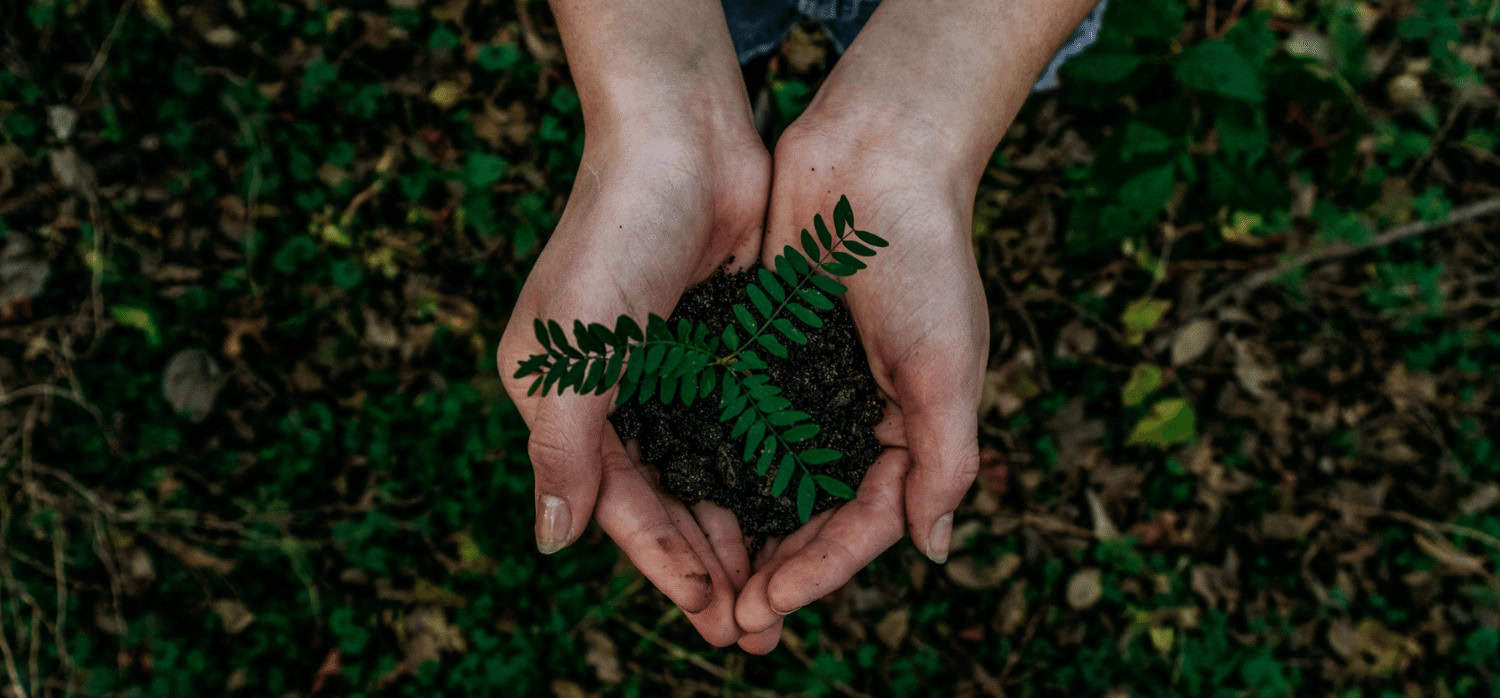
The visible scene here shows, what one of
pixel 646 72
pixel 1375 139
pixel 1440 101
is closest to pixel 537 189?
pixel 646 72

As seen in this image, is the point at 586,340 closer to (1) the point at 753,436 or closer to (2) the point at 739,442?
(1) the point at 753,436

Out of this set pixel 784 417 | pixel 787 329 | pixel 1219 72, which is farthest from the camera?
pixel 1219 72

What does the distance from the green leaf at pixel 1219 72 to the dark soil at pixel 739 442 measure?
Result: 4.89 ft

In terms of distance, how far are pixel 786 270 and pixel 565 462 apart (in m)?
0.76

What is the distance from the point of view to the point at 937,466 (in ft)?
7.97

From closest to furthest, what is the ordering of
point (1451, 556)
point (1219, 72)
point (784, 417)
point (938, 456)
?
point (784, 417) < point (938, 456) < point (1219, 72) < point (1451, 556)

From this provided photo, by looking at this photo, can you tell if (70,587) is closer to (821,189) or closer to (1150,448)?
(821,189)

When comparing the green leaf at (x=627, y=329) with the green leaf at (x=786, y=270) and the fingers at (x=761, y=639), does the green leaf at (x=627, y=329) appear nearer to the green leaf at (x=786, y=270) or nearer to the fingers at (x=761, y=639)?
the green leaf at (x=786, y=270)

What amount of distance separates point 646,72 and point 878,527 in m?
1.47

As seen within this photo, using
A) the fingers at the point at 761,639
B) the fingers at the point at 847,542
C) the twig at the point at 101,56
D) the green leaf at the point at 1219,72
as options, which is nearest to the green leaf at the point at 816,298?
the fingers at the point at 847,542

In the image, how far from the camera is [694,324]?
8.32 feet

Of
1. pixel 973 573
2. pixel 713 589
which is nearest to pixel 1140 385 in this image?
pixel 973 573

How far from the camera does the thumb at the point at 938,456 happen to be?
7.91 ft

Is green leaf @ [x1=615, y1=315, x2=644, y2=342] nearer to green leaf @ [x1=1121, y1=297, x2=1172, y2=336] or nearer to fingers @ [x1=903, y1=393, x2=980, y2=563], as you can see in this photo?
fingers @ [x1=903, y1=393, x2=980, y2=563]
